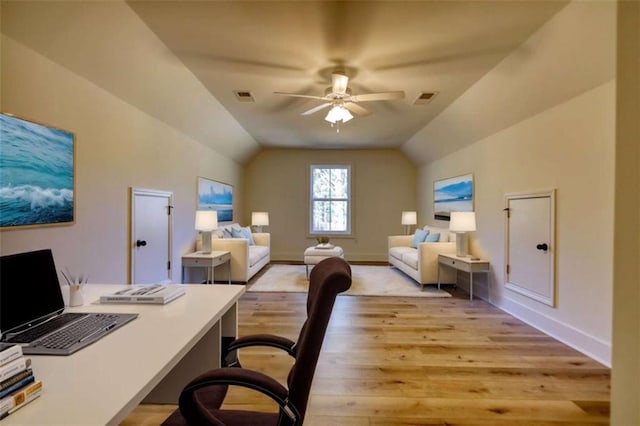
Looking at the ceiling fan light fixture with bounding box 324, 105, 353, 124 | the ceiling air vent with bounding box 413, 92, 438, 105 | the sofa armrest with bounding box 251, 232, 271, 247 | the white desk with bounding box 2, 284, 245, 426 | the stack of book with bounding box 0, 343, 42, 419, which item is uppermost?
the ceiling air vent with bounding box 413, 92, 438, 105

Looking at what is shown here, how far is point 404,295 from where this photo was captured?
426 cm

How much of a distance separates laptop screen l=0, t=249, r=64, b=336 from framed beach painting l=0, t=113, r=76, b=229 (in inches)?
38.6

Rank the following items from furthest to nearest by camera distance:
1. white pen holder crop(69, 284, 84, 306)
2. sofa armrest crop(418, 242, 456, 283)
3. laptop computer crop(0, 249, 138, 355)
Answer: sofa armrest crop(418, 242, 456, 283) → white pen holder crop(69, 284, 84, 306) → laptop computer crop(0, 249, 138, 355)

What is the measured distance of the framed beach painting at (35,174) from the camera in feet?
6.09

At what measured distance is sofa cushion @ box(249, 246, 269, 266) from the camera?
5012mm

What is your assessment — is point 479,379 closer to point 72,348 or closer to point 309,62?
point 72,348

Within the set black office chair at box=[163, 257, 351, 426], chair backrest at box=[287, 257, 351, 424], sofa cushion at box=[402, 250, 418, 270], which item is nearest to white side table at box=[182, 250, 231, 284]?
sofa cushion at box=[402, 250, 418, 270]

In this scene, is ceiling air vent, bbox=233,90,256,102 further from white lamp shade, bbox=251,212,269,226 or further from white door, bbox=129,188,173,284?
white lamp shade, bbox=251,212,269,226

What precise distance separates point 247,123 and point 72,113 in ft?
9.62

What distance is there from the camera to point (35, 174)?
80.8 inches

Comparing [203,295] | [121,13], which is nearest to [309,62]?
[121,13]

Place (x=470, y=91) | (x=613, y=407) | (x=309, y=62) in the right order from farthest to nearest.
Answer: (x=470, y=91)
(x=309, y=62)
(x=613, y=407)

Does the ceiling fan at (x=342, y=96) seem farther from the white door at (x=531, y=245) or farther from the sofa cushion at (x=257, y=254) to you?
the sofa cushion at (x=257, y=254)

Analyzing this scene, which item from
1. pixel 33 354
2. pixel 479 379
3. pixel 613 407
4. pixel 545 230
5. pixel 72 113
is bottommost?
pixel 479 379
